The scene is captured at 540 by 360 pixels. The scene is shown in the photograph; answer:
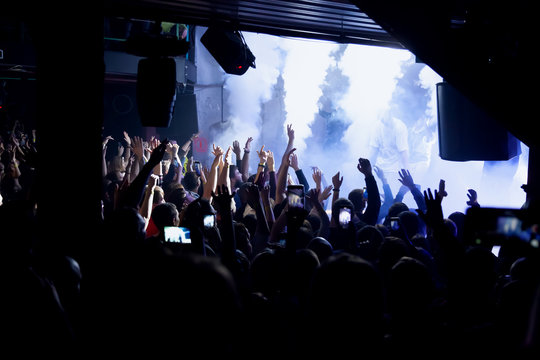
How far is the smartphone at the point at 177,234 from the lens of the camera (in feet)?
9.61

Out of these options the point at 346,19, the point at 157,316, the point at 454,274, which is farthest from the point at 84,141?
the point at 346,19

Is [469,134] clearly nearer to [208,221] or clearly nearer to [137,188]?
[208,221]

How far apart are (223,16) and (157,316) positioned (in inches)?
157

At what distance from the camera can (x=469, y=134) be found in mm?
3988

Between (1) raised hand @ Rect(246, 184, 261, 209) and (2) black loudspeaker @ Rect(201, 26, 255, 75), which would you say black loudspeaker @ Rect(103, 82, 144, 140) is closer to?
(2) black loudspeaker @ Rect(201, 26, 255, 75)

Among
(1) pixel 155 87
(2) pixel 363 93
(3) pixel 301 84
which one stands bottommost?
(1) pixel 155 87

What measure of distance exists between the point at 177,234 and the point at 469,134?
8.43 ft

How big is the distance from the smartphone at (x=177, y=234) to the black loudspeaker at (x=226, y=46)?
2.33 metres

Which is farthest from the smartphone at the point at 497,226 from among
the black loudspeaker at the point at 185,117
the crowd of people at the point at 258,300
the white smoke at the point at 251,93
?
the white smoke at the point at 251,93

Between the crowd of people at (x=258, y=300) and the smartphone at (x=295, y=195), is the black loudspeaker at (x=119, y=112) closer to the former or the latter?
the smartphone at (x=295, y=195)

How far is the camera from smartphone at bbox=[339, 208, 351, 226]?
3.41 meters

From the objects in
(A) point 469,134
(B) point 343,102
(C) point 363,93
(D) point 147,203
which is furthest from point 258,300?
(B) point 343,102

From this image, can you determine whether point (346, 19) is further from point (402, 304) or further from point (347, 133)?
point (347, 133)

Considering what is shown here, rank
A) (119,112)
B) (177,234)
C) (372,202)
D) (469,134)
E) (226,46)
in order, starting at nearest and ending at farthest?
(177,234) < (469,134) < (372,202) < (226,46) < (119,112)
